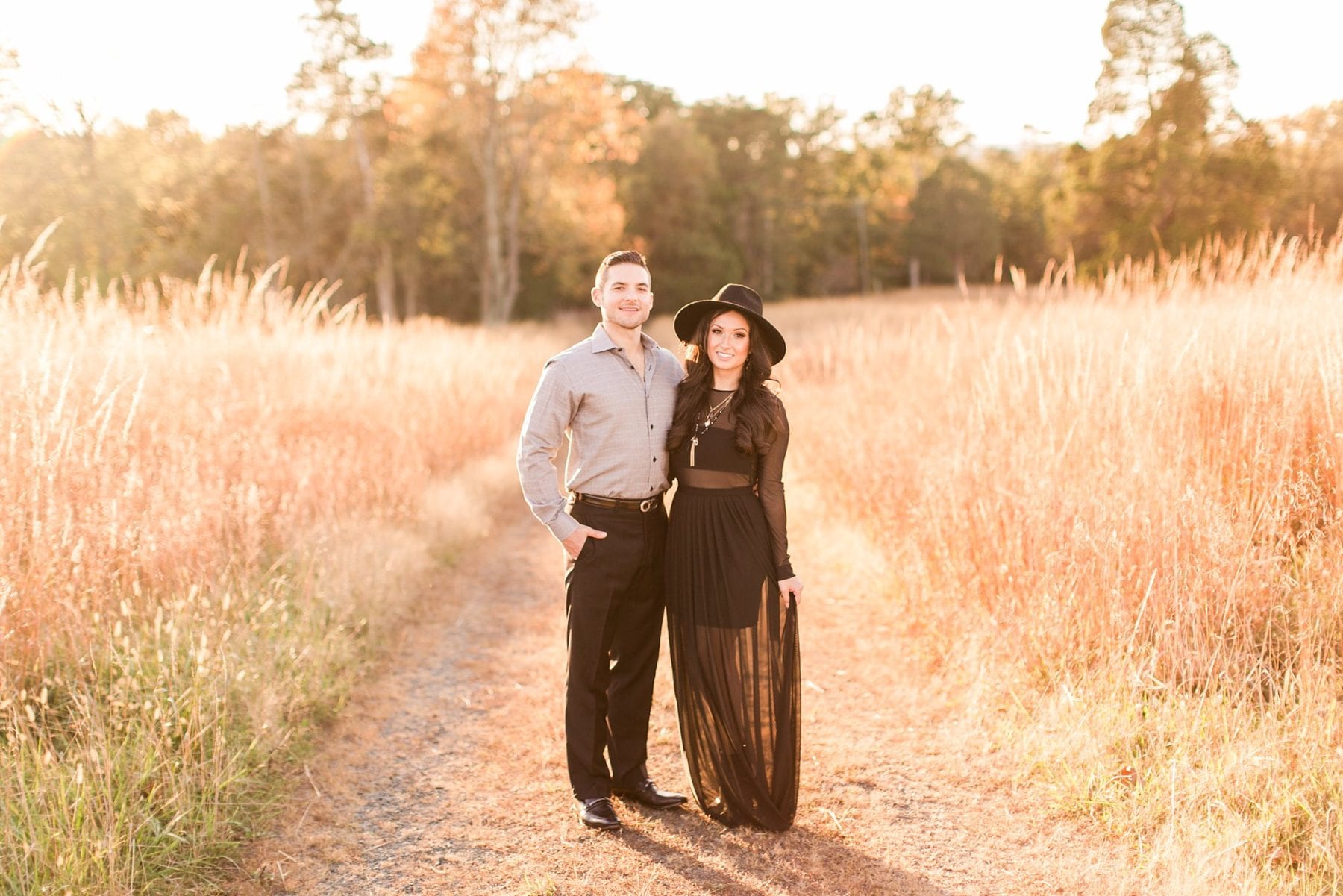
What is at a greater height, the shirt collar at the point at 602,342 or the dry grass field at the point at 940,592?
the shirt collar at the point at 602,342

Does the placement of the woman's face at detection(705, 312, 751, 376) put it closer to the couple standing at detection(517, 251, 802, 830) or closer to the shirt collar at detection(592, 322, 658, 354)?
the couple standing at detection(517, 251, 802, 830)

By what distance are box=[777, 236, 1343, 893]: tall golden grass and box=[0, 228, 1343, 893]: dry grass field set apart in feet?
0.05

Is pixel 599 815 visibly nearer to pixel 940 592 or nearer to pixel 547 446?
pixel 547 446

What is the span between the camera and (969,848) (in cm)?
314

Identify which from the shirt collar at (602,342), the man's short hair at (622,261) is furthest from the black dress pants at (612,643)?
the man's short hair at (622,261)

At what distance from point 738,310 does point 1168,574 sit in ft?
6.88

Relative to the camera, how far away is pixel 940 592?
16.1ft

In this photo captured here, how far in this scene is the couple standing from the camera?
125 inches

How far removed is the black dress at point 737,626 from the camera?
318cm

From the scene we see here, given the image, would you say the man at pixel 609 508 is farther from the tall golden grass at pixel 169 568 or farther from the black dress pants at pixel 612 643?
the tall golden grass at pixel 169 568

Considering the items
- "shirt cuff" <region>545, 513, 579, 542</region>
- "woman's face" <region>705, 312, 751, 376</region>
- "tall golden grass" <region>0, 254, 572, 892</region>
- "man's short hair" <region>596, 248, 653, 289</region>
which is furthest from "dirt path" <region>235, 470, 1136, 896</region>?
"man's short hair" <region>596, 248, 653, 289</region>

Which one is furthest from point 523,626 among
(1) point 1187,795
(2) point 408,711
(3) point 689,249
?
(3) point 689,249

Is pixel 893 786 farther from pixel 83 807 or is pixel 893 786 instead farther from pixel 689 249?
pixel 689 249

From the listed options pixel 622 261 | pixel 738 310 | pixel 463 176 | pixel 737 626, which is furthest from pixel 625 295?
pixel 463 176
